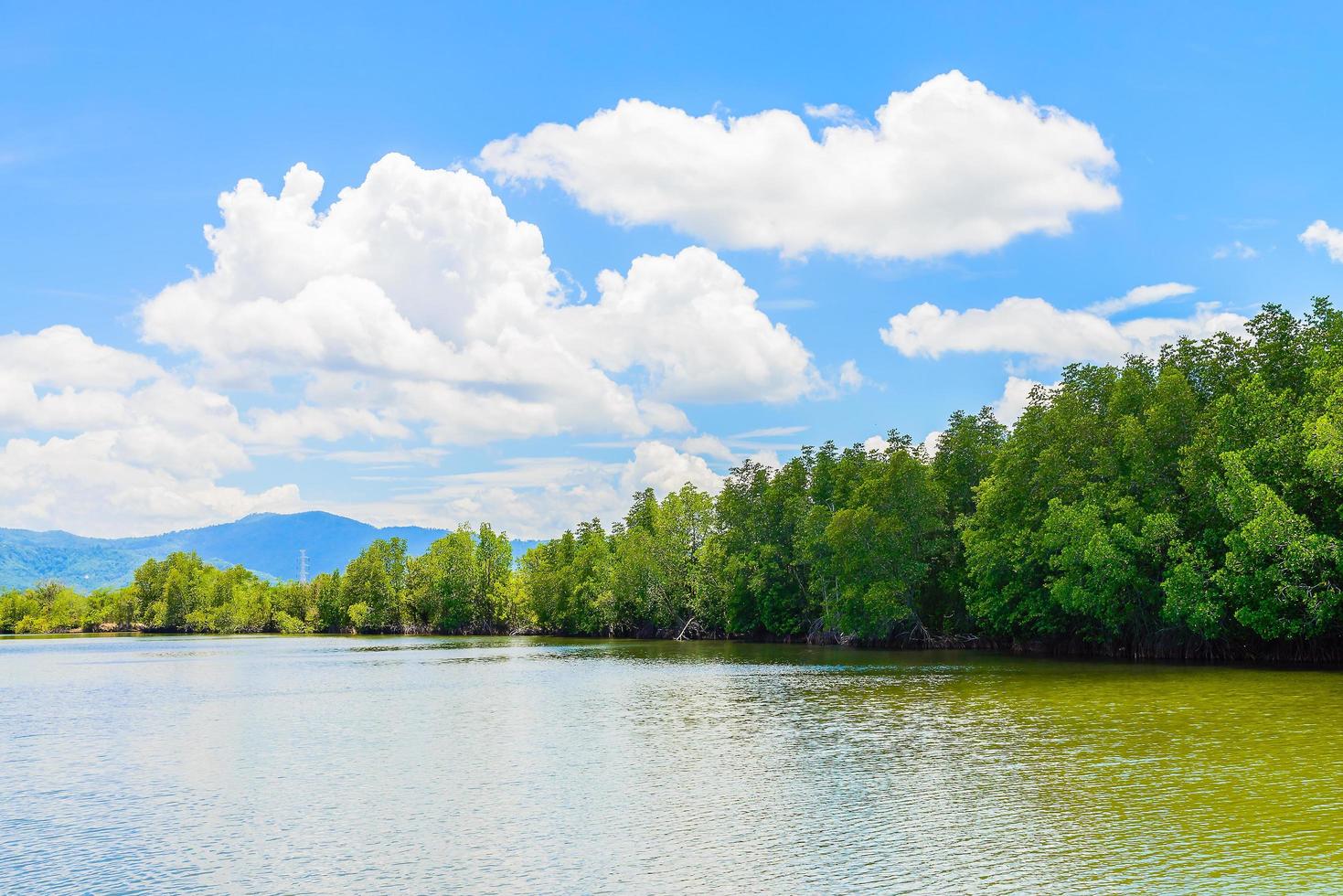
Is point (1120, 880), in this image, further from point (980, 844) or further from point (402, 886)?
point (402, 886)

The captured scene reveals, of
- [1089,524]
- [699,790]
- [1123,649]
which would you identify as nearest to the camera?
[699,790]

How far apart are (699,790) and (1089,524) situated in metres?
48.7

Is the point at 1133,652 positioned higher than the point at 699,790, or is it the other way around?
the point at 699,790

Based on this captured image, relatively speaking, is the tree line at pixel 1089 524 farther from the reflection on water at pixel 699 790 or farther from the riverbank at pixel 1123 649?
the reflection on water at pixel 699 790

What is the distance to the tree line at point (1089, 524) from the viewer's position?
185 ft

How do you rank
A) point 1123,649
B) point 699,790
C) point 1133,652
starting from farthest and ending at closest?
point 1123,649 < point 1133,652 < point 699,790

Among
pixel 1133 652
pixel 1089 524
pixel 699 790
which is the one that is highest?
pixel 1089 524

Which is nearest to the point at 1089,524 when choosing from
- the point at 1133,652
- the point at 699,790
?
the point at 1133,652

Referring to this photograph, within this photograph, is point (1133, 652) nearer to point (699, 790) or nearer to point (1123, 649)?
point (1123, 649)

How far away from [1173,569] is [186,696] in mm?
62006

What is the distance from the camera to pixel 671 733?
126 ft

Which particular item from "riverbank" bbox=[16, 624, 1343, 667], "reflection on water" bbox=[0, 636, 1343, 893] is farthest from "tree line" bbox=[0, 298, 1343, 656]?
"reflection on water" bbox=[0, 636, 1343, 893]

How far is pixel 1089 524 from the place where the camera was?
66.7m

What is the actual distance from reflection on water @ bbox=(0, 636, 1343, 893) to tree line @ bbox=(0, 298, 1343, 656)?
8.57 m
